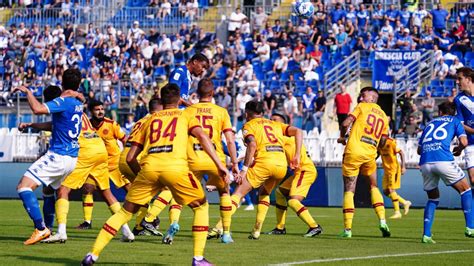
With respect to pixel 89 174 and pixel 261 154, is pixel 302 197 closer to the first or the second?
pixel 261 154

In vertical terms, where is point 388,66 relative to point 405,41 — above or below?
below

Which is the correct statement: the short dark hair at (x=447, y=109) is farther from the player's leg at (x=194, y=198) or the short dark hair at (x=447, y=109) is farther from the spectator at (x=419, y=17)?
the spectator at (x=419, y=17)

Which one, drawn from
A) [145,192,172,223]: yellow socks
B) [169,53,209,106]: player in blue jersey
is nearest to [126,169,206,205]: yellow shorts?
[145,192,172,223]: yellow socks

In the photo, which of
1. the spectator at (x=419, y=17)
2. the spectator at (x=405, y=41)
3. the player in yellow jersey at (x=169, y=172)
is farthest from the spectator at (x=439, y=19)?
the player in yellow jersey at (x=169, y=172)

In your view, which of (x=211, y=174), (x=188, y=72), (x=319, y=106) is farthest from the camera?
(x=319, y=106)

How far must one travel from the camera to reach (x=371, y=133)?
1884 cm

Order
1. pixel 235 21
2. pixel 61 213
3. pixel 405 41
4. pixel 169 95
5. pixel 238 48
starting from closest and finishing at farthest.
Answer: pixel 169 95 < pixel 61 213 < pixel 405 41 < pixel 238 48 < pixel 235 21

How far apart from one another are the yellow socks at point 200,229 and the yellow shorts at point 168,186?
0.50 feet

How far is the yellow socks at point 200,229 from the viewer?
497 inches

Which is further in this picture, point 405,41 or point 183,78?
point 405,41

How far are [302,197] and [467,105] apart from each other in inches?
120

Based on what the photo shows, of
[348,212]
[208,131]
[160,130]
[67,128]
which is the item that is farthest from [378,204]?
[160,130]

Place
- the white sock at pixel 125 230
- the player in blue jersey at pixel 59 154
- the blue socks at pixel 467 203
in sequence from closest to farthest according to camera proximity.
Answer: the player in blue jersey at pixel 59 154 < the white sock at pixel 125 230 < the blue socks at pixel 467 203

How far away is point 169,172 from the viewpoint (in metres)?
12.6
